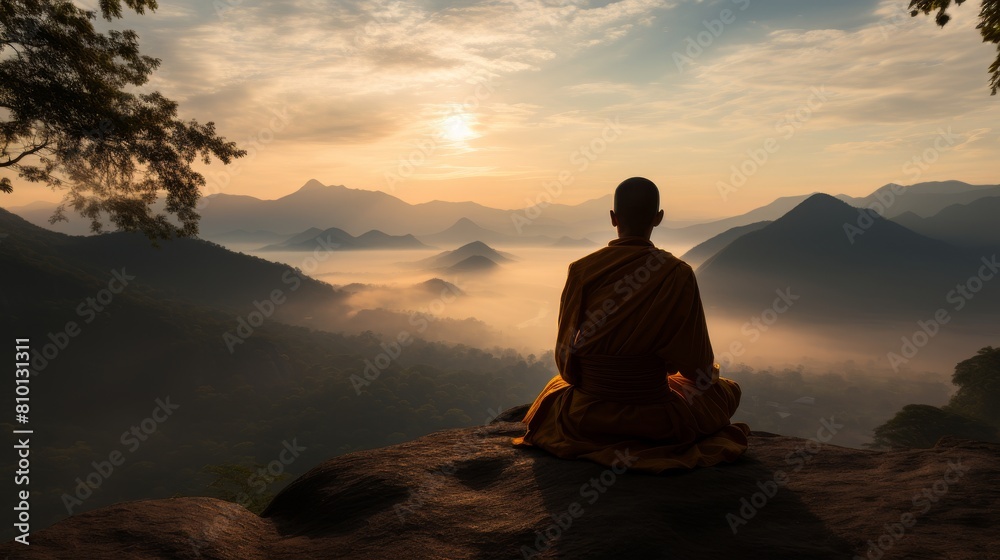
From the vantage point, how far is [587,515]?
3617 millimetres

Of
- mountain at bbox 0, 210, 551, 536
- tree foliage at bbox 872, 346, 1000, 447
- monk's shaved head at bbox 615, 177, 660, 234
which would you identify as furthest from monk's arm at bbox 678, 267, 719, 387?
mountain at bbox 0, 210, 551, 536

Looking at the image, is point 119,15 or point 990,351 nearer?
point 119,15

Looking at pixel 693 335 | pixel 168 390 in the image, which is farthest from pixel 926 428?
pixel 168 390

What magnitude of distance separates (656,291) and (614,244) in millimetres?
609

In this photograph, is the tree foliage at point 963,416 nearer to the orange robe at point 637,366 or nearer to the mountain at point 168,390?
the orange robe at point 637,366

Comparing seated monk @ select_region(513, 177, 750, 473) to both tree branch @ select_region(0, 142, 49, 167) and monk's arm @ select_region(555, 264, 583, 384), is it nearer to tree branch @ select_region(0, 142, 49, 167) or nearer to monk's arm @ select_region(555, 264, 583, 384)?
monk's arm @ select_region(555, 264, 583, 384)

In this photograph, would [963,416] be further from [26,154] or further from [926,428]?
[26,154]

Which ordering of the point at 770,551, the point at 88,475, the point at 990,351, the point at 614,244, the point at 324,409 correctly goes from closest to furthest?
the point at 770,551 < the point at 614,244 < the point at 990,351 < the point at 88,475 < the point at 324,409

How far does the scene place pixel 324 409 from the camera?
88375 millimetres

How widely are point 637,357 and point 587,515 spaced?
1.47 meters

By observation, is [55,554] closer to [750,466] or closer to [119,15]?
[750,466]

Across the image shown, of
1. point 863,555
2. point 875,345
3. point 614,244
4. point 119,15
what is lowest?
point 875,345

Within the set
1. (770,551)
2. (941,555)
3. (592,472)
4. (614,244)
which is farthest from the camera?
(614,244)

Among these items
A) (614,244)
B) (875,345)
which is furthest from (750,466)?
(875,345)
